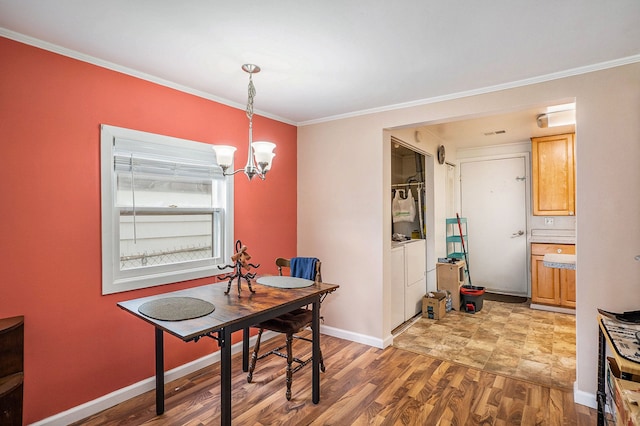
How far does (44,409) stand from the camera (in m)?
2.04

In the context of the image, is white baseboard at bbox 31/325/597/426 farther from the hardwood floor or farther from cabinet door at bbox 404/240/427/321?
cabinet door at bbox 404/240/427/321

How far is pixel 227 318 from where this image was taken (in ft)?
5.86

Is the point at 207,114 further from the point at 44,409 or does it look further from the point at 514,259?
the point at 514,259

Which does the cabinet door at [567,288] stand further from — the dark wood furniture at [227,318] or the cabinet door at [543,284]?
the dark wood furniture at [227,318]

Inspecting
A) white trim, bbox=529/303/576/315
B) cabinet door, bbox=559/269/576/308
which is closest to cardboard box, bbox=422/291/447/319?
white trim, bbox=529/303/576/315

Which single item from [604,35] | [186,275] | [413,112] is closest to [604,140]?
[604,35]

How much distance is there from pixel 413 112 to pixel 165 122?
222 centimetres

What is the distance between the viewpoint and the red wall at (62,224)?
1946 millimetres

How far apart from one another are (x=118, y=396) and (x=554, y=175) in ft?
17.9

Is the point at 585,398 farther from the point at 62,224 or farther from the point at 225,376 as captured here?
the point at 62,224

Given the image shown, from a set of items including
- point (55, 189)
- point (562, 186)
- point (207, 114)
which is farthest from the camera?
point (562, 186)

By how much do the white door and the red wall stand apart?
483 cm

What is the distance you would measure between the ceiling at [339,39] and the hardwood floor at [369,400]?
2395mm

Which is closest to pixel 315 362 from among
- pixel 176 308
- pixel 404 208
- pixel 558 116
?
pixel 176 308
